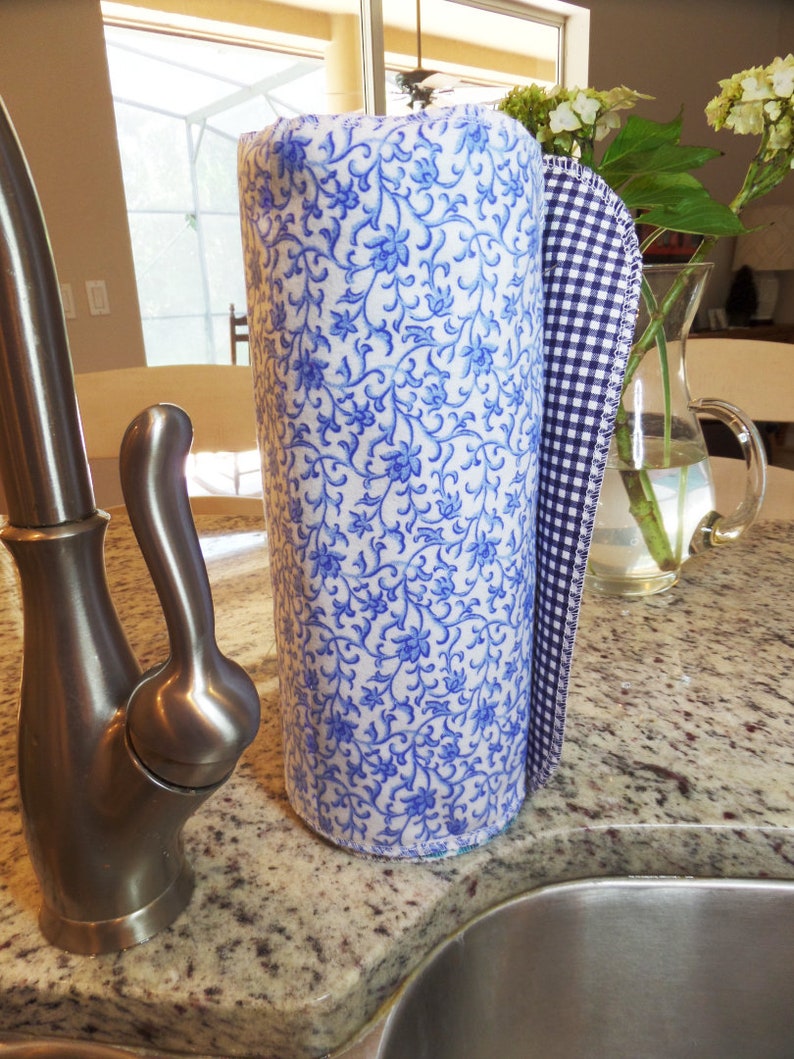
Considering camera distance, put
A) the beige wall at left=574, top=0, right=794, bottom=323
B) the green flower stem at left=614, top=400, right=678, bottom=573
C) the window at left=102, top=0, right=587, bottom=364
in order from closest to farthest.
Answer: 1. the green flower stem at left=614, top=400, right=678, bottom=573
2. the window at left=102, top=0, right=587, bottom=364
3. the beige wall at left=574, top=0, right=794, bottom=323

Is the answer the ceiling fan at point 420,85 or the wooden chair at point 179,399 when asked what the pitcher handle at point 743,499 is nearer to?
the wooden chair at point 179,399

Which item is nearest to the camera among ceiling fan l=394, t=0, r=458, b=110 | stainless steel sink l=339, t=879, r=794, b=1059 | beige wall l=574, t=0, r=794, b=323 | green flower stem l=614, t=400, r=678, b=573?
stainless steel sink l=339, t=879, r=794, b=1059

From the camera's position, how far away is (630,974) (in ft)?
1.36

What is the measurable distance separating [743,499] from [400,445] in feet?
1.43

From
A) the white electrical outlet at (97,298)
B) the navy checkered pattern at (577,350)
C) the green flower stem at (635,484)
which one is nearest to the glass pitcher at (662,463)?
the green flower stem at (635,484)

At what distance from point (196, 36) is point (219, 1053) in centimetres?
420

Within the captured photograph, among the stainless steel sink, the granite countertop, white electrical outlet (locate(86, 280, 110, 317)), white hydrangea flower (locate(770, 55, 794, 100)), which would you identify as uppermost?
white hydrangea flower (locate(770, 55, 794, 100))

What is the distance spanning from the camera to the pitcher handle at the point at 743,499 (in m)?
0.62

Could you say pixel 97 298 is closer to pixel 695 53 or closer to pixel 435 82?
pixel 435 82

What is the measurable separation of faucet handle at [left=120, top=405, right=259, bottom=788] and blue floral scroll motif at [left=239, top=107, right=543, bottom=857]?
61mm

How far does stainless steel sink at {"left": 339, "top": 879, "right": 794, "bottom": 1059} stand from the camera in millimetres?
393

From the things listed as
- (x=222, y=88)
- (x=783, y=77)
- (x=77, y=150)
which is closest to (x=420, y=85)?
(x=222, y=88)

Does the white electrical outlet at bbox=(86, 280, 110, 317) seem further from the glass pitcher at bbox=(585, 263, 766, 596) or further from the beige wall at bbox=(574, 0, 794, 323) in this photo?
the beige wall at bbox=(574, 0, 794, 323)

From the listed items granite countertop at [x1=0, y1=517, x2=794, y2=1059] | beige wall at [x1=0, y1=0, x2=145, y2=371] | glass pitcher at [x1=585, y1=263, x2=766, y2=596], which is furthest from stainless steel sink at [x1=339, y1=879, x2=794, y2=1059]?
beige wall at [x1=0, y1=0, x2=145, y2=371]
